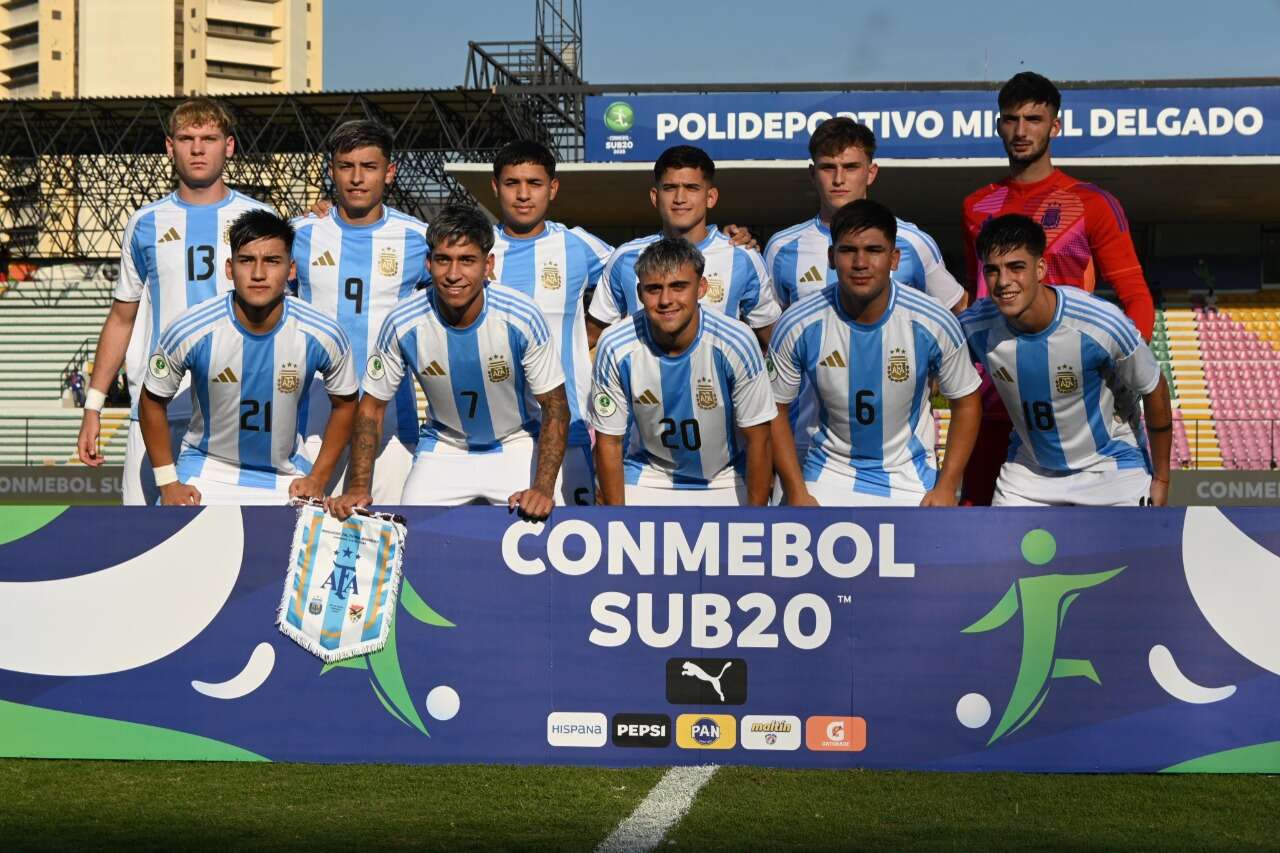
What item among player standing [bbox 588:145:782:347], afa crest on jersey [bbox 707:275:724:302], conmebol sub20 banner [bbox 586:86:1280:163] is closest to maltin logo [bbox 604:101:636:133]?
conmebol sub20 banner [bbox 586:86:1280:163]

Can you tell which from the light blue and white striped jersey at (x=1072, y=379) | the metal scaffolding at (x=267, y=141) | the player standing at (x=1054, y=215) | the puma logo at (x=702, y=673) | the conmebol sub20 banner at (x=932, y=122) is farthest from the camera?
the metal scaffolding at (x=267, y=141)

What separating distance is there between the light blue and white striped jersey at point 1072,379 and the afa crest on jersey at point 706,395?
108cm

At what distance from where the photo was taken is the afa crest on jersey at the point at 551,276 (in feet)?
22.2

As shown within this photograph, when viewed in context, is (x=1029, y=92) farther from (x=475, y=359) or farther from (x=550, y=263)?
(x=475, y=359)

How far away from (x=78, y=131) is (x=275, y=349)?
37.2 m

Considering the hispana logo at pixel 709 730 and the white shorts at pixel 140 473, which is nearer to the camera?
the hispana logo at pixel 709 730

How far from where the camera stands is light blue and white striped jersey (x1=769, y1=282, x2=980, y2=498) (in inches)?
226

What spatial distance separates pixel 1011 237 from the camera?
5453mm

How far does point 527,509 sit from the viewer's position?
16.6ft

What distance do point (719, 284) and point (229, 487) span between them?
2.33 m

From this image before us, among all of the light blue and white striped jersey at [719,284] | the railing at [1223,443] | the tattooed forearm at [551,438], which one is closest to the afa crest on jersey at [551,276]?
the light blue and white striped jersey at [719,284]

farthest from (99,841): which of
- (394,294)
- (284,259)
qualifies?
(394,294)

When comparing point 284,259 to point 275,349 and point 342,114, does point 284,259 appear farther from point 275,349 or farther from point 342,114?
point 342,114

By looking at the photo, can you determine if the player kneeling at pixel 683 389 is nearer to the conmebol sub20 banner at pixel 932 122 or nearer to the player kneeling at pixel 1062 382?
the player kneeling at pixel 1062 382
